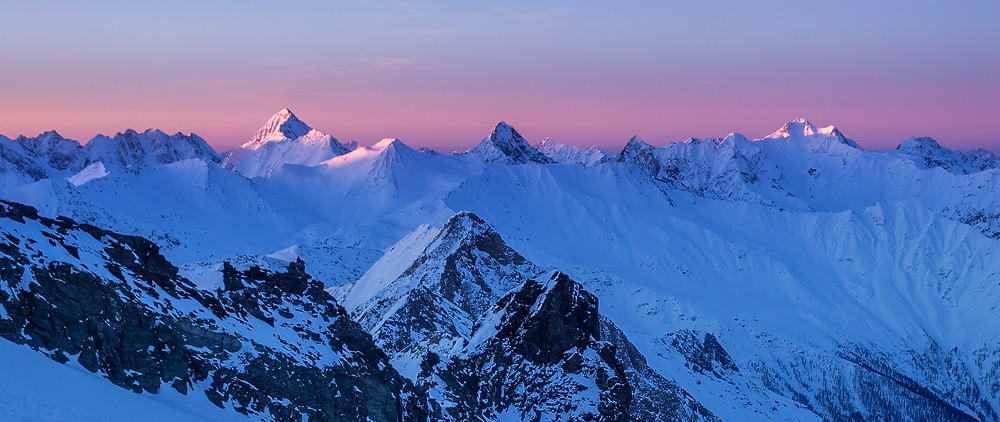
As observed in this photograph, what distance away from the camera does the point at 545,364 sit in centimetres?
9569

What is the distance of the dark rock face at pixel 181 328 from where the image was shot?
52.6 m

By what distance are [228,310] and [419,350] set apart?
126ft

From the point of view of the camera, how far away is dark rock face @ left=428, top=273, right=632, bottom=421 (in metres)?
92.8

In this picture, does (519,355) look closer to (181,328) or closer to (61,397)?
(181,328)

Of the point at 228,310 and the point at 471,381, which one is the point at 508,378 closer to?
the point at 471,381

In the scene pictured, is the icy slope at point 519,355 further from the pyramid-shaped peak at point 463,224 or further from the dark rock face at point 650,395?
the pyramid-shaped peak at point 463,224

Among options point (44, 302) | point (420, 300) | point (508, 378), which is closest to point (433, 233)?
point (420, 300)

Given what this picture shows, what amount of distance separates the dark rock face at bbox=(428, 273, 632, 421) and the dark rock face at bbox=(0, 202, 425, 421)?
2101 cm

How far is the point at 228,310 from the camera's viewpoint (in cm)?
6462

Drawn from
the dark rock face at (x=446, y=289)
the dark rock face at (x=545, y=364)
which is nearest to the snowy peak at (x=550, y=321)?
the dark rock face at (x=545, y=364)

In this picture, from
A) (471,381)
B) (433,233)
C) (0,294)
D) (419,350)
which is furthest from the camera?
(433,233)

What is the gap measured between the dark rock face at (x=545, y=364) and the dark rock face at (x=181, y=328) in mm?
21006

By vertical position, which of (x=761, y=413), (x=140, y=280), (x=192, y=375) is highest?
(x=140, y=280)

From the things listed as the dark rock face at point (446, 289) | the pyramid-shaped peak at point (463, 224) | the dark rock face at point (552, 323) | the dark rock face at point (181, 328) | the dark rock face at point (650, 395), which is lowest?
the dark rock face at point (650, 395)
